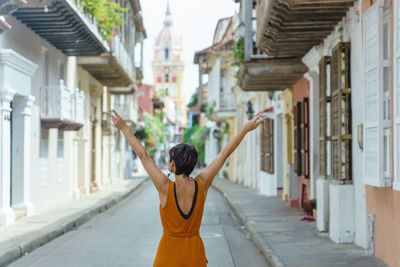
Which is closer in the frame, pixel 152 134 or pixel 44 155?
pixel 44 155

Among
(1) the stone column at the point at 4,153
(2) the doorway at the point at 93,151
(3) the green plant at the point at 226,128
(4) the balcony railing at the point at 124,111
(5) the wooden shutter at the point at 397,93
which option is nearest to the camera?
(5) the wooden shutter at the point at 397,93

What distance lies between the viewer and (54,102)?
653 inches

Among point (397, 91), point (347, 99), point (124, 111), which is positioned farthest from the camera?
point (124, 111)

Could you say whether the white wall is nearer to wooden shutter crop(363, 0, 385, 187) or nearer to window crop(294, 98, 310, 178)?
window crop(294, 98, 310, 178)

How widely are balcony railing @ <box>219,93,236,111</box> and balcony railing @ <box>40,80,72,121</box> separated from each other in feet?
57.5

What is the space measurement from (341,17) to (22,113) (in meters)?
7.56

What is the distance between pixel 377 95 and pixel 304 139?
793cm

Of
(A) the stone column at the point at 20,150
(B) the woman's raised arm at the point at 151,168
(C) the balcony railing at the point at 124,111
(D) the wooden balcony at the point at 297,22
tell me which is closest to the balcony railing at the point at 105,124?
(C) the balcony railing at the point at 124,111

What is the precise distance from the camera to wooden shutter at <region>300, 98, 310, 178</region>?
15.1m

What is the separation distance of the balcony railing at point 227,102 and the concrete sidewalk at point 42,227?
48.8 ft

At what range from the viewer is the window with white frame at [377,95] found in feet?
24.2

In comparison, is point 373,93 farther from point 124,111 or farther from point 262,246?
point 124,111

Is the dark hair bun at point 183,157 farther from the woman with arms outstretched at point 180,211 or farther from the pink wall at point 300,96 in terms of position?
the pink wall at point 300,96

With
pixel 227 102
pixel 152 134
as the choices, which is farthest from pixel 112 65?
pixel 152 134
